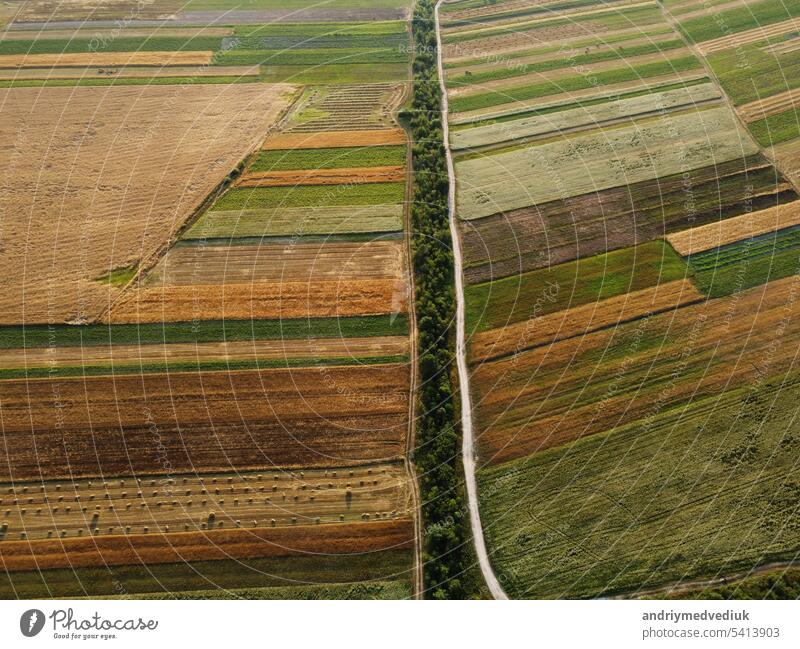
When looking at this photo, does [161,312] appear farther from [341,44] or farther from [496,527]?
[341,44]

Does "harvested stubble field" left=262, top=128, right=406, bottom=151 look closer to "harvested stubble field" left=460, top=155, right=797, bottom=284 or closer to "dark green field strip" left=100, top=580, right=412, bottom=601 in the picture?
"harvested stubble field" left=460, top=155, right=797, bottom=284

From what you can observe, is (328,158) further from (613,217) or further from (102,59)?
(102,59)

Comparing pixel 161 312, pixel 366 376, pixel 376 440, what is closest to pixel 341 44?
pixel 161 312

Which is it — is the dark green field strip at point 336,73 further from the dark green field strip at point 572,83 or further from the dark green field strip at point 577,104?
the dark green field strip at point 577,104

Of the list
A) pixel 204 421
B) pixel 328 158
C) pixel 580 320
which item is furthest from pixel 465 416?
pixel 328 158

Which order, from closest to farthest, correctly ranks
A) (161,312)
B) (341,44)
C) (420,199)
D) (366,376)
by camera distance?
1. (366,376)
2. (161,312)
3. (420,199)
4. (341,44)
